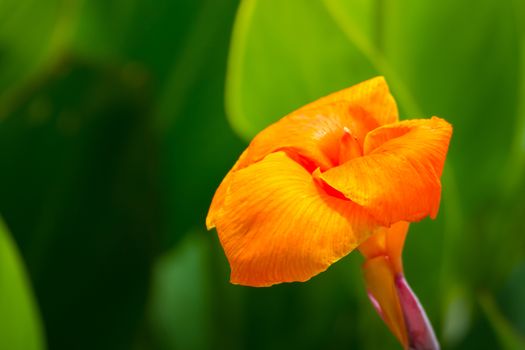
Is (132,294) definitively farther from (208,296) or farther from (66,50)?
(66,50)

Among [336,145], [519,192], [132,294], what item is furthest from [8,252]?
[519,192]

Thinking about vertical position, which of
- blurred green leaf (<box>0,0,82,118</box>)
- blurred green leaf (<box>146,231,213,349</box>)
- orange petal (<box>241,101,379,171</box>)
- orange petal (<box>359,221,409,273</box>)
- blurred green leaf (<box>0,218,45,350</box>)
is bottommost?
blurred green leaf (<box>146,231,213,349</box>)

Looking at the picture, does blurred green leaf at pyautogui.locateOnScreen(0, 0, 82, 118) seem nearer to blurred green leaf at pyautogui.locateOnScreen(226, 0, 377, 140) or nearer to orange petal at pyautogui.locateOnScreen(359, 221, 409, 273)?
blurred green leaf at pyautogui.locateOnScreen(226, 0, 377, 140)

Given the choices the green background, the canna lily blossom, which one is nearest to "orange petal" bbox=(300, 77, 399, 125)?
the canna lily blossom

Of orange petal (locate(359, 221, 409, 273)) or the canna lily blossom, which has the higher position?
the canna lily blossom

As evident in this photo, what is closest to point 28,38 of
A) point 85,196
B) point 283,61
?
point 85,196

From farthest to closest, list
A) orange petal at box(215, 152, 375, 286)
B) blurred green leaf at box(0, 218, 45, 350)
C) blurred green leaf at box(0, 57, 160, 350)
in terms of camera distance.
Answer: blurred green leaf at box(0, 57, 160, 350), blurred green leaf at box(0, 218, 45, 350), orange petal at box(215, 152, 375, 286)
